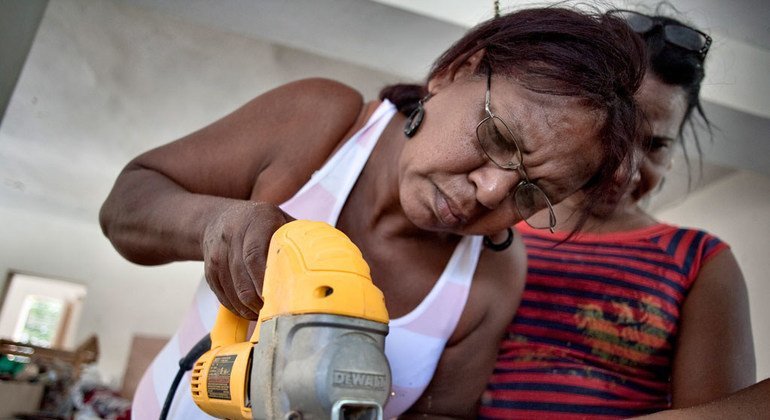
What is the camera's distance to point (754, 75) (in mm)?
1257

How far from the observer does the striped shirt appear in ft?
4.25

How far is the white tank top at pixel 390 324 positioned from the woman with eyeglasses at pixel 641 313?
244 millimetres

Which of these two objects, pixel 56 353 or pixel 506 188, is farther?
pixel 56 353

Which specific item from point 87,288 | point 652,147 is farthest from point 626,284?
point 87,288

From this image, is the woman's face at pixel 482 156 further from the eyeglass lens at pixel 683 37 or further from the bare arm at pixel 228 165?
the eyeglass lens at pixel 683 37

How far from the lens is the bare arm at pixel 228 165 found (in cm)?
99

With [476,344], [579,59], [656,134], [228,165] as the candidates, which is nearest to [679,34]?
[656,134]

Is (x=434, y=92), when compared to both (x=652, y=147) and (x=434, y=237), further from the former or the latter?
(x=652, y=147)

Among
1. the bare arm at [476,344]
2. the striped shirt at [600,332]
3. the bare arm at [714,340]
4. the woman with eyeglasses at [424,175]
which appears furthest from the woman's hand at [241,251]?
the bare arm at [714,340]

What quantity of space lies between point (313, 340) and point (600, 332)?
0.95m

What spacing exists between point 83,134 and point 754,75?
4.92 meters

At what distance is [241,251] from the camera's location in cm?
76

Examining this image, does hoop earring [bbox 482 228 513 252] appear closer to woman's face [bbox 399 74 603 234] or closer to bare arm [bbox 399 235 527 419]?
bare arm [bbox 399 235 527 419]

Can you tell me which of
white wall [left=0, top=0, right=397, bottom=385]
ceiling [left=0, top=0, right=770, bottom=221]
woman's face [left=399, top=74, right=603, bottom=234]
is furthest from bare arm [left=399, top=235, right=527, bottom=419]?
white wall [left=0, top=0, right=397, bottom=385]
